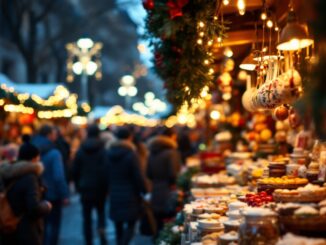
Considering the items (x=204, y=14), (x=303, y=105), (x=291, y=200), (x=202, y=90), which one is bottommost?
(x=291, y=200)

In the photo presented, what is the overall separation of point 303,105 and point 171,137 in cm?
936

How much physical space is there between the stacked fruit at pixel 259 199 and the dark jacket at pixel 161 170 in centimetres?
587

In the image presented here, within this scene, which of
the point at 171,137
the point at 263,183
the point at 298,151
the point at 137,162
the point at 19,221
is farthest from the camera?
the point at 171,137

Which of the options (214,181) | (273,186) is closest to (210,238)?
(273,186)

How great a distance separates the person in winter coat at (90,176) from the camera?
10.9 metres

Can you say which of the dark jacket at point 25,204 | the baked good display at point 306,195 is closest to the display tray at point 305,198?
the baked good display at point 306,195

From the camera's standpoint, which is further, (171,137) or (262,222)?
(171,137)

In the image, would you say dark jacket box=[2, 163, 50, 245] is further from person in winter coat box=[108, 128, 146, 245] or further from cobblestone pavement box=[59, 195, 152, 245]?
cobblestone pavement box=[59, 195, 152, 245]

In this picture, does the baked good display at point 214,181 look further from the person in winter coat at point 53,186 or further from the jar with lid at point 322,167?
the jar with lid at point 322,167

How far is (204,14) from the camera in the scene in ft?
18.7

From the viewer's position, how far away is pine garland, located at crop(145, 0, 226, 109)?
225 inches

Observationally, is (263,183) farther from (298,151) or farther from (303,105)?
(303,105)

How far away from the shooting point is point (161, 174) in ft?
36.1

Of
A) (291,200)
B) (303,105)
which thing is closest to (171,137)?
(291,200)
